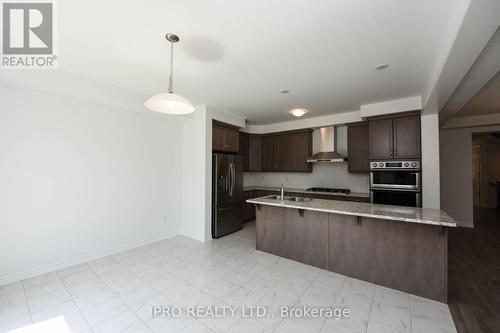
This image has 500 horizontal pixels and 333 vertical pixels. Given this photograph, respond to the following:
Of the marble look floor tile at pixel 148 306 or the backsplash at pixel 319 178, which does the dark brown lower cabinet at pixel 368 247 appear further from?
the backsplash at pixel 319 178

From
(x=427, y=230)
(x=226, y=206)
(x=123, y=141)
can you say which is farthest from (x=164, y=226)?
(x=427, y=230)

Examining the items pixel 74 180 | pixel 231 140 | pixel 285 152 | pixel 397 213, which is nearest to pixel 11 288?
pixel 74 180

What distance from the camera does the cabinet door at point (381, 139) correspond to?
12.7 feet

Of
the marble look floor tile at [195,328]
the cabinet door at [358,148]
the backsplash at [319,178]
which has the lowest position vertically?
the marble look floor tile at [195,328]

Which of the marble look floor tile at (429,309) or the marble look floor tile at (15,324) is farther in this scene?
the marble look floor tile at (429,309)

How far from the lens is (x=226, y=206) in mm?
4570

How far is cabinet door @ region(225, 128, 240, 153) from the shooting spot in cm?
480

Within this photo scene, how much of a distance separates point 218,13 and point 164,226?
160 inches

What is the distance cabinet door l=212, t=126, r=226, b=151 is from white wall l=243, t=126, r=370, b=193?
209 centimetres

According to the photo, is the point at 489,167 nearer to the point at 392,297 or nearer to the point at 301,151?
the point at 301,151

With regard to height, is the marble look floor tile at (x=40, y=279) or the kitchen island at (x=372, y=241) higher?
the kitchen island at (x=372, y=241)

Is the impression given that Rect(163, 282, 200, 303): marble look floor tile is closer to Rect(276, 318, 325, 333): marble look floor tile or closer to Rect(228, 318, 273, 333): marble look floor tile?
Rect(228, 318, 273, 333): marble look floor tile

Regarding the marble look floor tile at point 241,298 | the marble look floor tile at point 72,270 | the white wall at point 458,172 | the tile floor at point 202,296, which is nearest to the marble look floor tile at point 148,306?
the tile floor at point 202,296

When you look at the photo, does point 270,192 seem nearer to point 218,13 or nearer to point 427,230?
point 427,230
